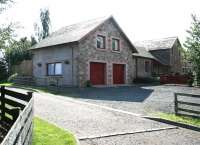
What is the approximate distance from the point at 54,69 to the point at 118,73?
7113 mm

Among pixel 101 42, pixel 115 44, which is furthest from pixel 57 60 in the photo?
pixel 115 44

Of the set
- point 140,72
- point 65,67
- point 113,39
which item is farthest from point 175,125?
point 140,72

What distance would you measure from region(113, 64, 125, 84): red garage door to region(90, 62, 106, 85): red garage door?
6.16 feet

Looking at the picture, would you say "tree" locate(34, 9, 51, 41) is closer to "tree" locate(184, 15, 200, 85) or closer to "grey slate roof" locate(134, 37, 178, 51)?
"grey slate roof" locate(134, 37, 178, 51)

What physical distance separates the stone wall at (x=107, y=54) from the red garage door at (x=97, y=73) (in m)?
0.47

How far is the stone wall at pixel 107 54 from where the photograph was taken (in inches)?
960

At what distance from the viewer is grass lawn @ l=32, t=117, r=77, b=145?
653cm

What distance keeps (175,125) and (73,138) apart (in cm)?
453

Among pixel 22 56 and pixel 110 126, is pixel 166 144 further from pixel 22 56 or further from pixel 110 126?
pixel 22 56

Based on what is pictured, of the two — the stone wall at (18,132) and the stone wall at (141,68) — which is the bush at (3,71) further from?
the stone wall at (18,132)

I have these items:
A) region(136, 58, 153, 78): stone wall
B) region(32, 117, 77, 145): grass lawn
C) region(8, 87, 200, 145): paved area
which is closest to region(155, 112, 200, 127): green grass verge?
region(8, 87, 200, 145): paved area

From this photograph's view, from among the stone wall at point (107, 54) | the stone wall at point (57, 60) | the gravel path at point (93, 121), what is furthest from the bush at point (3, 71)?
the gravel path at point (93, 121)

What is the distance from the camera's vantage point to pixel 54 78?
85.7ft

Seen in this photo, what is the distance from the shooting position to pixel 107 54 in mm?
27188
